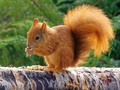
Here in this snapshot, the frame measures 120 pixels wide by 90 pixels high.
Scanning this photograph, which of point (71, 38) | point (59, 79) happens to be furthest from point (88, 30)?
point (59, 79)

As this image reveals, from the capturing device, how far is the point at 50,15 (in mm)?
4105

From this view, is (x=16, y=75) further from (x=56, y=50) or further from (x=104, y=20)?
(x=104, y=20)

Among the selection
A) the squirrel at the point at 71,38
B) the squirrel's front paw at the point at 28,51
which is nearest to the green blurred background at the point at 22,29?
the squirrel at the point at 71,38

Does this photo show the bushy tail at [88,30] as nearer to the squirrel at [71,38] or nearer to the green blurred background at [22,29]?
the squirrel at [71,38]

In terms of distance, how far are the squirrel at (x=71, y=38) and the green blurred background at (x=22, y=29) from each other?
4.03 feet

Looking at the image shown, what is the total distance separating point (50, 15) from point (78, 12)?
1614 mm

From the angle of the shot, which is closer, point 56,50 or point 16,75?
point 16,75

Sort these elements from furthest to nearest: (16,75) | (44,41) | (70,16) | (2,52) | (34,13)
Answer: (34,13)
(2,52)
(70,16)
(44,41)
(16,75)

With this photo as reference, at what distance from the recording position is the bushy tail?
2.44 m

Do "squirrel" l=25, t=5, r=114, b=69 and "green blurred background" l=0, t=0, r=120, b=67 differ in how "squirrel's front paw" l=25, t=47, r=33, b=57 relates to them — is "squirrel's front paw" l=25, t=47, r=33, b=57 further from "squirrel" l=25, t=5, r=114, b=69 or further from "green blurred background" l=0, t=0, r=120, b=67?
"green blurred background" l=0, t=0, r=120, b=67

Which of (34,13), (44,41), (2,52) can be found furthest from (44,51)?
(34,13)

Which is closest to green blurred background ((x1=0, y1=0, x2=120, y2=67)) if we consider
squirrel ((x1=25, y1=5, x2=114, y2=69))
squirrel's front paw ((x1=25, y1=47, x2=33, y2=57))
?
squirrel ((x1=25, y1=5, x2=114, y2=69))

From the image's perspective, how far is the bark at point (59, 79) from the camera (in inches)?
84.0

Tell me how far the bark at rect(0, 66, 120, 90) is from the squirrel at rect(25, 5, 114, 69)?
0.20 ft
